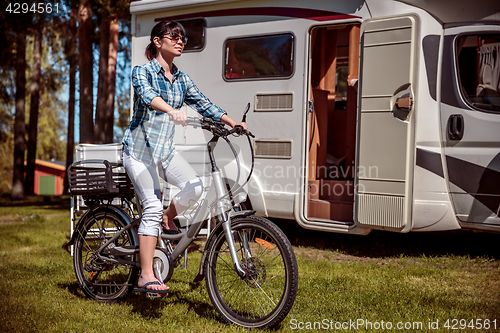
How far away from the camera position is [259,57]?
19.1 ft

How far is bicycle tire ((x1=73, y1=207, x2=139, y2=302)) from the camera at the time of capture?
146 inches

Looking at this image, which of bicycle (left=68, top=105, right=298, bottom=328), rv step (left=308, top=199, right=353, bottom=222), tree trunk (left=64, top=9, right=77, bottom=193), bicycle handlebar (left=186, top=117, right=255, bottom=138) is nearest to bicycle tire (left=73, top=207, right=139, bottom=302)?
bicycle (left=68, top=105, right=298, bottom=328)

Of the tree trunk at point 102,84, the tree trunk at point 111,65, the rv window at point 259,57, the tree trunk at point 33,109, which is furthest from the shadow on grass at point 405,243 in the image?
the tree trunk at point 33,109

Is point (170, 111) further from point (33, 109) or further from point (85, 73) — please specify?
point (33, 109)

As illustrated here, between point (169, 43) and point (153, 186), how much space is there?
37.7 inches

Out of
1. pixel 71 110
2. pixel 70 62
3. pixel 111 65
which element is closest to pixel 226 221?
pixel 111 65

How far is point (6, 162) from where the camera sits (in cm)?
2850

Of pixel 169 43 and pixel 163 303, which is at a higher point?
pixel 169 43

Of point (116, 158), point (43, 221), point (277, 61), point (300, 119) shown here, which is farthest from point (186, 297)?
point (43, 221)

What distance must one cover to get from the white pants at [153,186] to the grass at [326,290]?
69 centimetres

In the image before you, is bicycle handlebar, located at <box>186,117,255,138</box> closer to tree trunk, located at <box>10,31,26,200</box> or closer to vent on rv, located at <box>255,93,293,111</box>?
vent on rv, located at <box>255,93,293,111</box>

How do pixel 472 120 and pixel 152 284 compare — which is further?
pixel 472 120

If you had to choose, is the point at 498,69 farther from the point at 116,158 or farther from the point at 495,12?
the point at 116,158

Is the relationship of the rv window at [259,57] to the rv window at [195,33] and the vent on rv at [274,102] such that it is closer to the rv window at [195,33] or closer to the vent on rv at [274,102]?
the vent on rv at [274,102]
